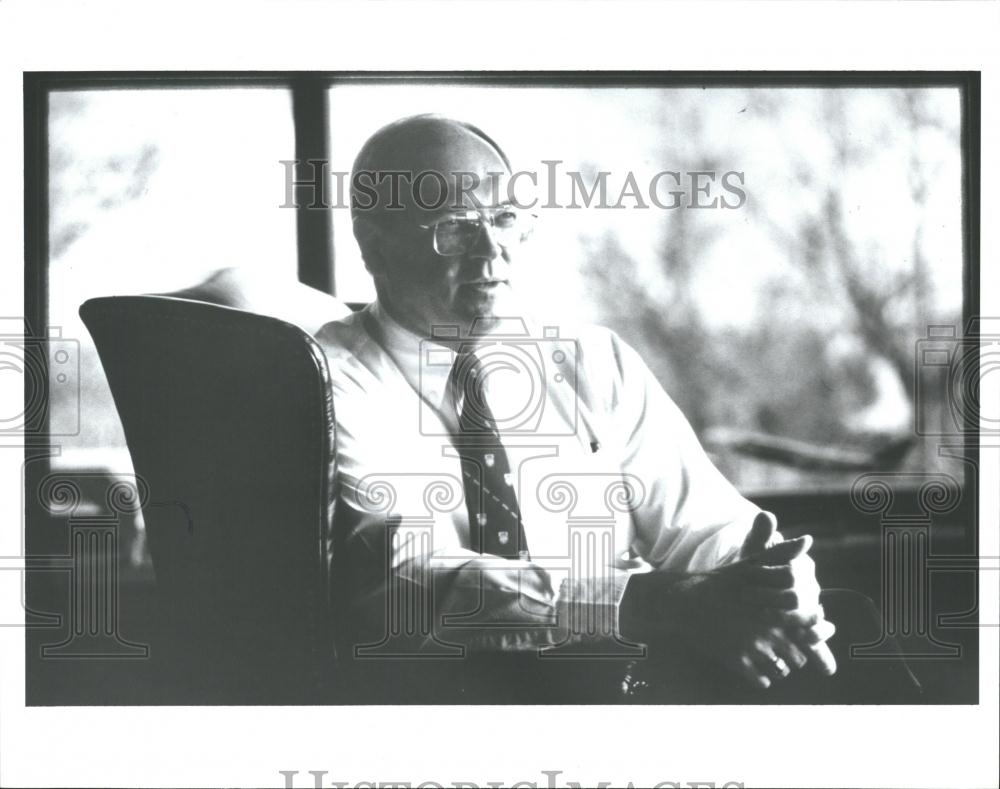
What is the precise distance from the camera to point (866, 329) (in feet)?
7.75

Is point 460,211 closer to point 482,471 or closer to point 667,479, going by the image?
point 482,471

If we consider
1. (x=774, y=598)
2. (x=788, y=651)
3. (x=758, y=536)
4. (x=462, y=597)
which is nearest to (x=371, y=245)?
(x=462, y=597)

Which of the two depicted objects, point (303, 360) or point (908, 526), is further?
point (908, 526)

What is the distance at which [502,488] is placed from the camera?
2.30m

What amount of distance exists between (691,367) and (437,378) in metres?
0.66

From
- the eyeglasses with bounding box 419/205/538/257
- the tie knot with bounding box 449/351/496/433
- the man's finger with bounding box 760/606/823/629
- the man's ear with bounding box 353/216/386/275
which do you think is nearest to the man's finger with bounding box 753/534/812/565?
the man's finger with bounding box 760/606/823/629

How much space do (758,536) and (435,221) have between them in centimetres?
115

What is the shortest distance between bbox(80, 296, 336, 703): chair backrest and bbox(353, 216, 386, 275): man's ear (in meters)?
0.26

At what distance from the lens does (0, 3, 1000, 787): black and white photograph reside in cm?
229

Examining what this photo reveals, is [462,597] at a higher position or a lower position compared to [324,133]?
lower
